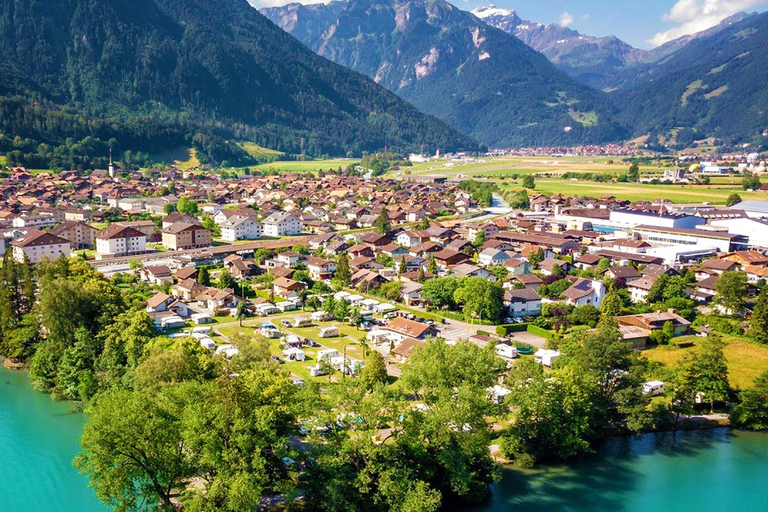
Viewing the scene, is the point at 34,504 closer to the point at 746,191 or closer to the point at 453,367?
the point at 453,367

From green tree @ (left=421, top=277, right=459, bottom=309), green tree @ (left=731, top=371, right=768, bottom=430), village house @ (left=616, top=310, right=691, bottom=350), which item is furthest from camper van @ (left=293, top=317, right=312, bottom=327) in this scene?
green tree @ (left=731, top=371, right=768, bottom=430)

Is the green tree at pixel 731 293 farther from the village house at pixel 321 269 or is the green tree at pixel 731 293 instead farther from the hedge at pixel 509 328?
the village house at pixel 321 269

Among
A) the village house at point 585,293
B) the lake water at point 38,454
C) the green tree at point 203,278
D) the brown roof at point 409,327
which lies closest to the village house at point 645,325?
the village house at point 585,293

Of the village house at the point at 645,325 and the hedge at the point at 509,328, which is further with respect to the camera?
the hedge at the point at 509,328

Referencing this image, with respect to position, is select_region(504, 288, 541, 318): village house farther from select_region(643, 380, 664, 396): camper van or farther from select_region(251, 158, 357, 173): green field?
select_region(251, 158, 357, 173): green field

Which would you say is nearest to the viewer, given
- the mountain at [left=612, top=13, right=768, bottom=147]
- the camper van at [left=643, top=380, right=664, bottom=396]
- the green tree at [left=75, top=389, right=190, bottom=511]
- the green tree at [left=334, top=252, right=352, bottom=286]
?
the green tree at [left=75, top=389, right=190, bottom=511]
